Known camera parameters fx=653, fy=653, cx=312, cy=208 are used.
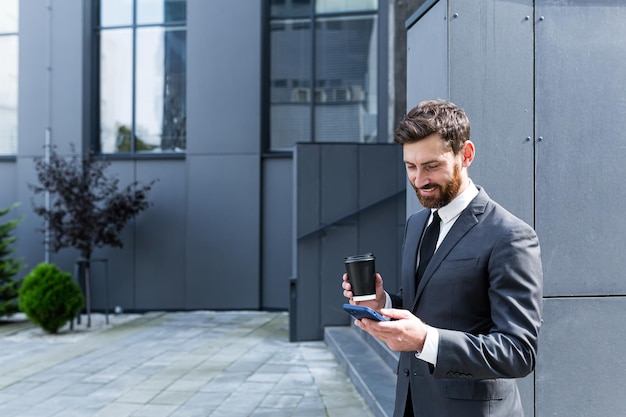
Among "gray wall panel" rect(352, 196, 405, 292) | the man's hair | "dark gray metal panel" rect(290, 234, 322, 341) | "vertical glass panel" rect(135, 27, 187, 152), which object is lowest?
"dark gray metal panel" rect(290, 234, 322, 341)

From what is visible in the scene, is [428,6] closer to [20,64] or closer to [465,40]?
[465,40]

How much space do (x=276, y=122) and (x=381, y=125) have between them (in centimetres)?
186

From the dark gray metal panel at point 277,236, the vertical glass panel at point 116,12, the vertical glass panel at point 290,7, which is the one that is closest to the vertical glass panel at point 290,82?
the vertical glass panel at point 290,7

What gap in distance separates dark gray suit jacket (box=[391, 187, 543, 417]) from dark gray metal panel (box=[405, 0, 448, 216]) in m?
1.76

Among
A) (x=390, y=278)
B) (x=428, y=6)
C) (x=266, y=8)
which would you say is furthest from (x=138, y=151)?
(x=428, y=6)

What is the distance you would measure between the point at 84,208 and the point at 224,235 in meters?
2.41

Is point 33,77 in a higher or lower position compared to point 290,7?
lower

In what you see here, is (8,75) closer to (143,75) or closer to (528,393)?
(143,75)

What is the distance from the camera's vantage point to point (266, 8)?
1123 centimetres

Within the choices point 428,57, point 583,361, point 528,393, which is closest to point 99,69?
point 428,57

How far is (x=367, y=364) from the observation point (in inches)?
249

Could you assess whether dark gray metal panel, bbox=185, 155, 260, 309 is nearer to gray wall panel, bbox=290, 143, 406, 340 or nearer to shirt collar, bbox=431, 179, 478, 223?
gray wall panel, bbox=290, 143, 406, 340

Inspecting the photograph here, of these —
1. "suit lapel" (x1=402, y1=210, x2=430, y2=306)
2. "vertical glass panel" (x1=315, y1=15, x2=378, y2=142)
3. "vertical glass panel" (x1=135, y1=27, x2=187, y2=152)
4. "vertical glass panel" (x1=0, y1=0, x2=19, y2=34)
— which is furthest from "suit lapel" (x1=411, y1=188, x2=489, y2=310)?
"vertical glass panel" (x1=0, y1=0, x2=19, y2=34)

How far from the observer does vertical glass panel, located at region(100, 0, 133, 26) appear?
11.5 m
